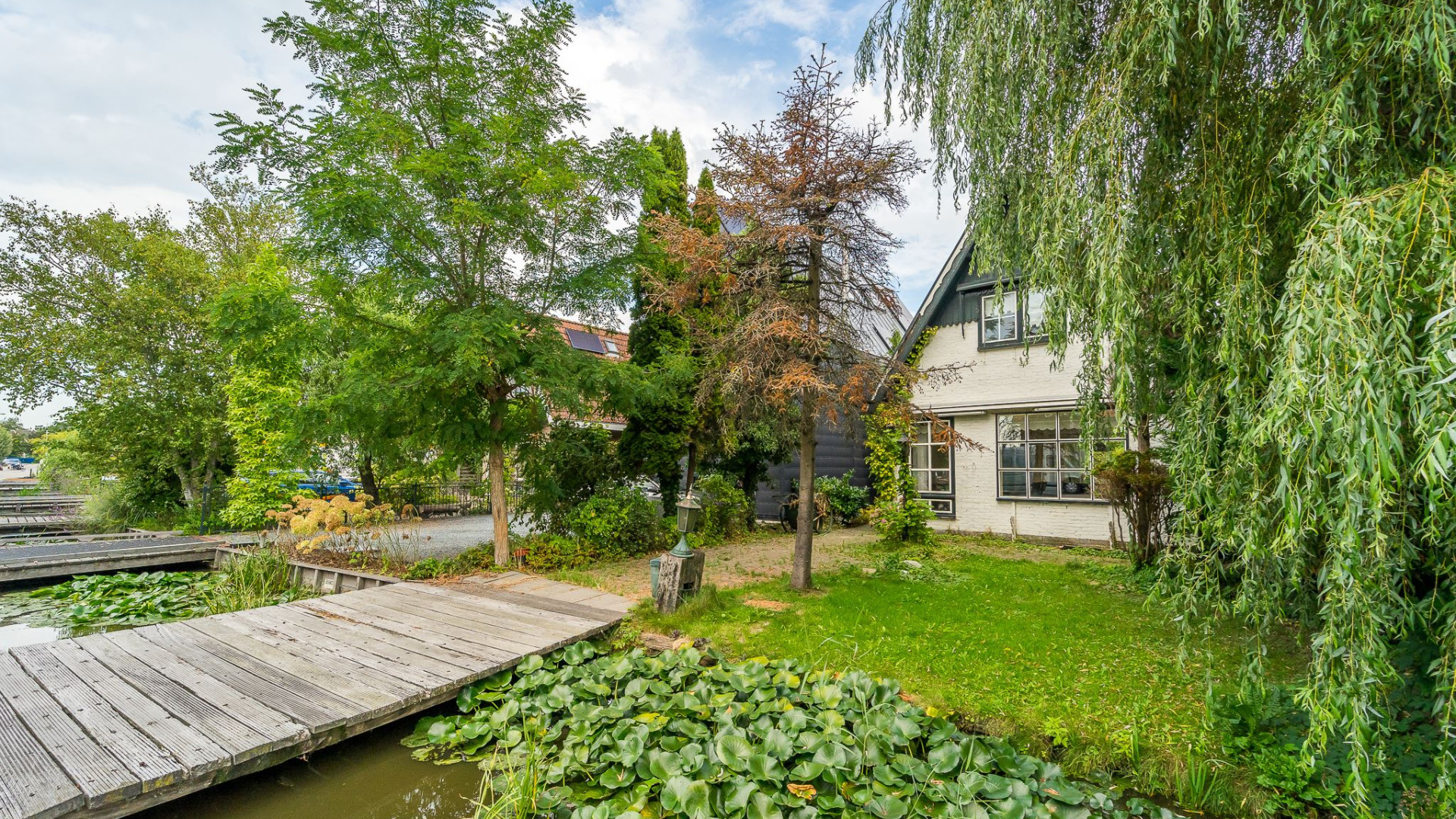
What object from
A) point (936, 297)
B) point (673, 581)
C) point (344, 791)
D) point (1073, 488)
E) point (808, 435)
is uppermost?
point (936, 297)

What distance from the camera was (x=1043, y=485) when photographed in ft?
32.4

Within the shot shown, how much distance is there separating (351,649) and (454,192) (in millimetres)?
4973

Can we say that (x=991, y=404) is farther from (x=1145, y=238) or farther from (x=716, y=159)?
(x=1145, y=238)

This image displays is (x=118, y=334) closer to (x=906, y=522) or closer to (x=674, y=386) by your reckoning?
(x=674, y=386)

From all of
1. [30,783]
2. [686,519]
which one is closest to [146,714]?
[30,783]

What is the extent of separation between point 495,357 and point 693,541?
14.6 feet

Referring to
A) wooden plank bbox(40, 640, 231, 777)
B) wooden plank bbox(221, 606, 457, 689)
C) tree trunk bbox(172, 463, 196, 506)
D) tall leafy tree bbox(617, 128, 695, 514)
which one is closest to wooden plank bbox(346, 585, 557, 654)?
wooden plank bbox(221, 606, 457, 689)

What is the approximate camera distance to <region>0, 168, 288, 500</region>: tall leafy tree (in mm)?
10805

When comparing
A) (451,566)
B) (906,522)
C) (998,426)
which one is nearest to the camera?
(451,566)

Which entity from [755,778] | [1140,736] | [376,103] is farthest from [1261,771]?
[376,103]

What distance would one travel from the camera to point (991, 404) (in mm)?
10117

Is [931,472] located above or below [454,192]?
below

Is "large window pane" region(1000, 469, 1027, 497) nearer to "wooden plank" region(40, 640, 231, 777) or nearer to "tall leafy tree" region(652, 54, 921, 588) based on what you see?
"tall leafy tree" region(652, 54, 921, 588)

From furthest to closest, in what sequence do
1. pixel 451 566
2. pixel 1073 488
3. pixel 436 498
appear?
1. pixel 436 498
2. pixel 1073 488
3. pixel 451 566
